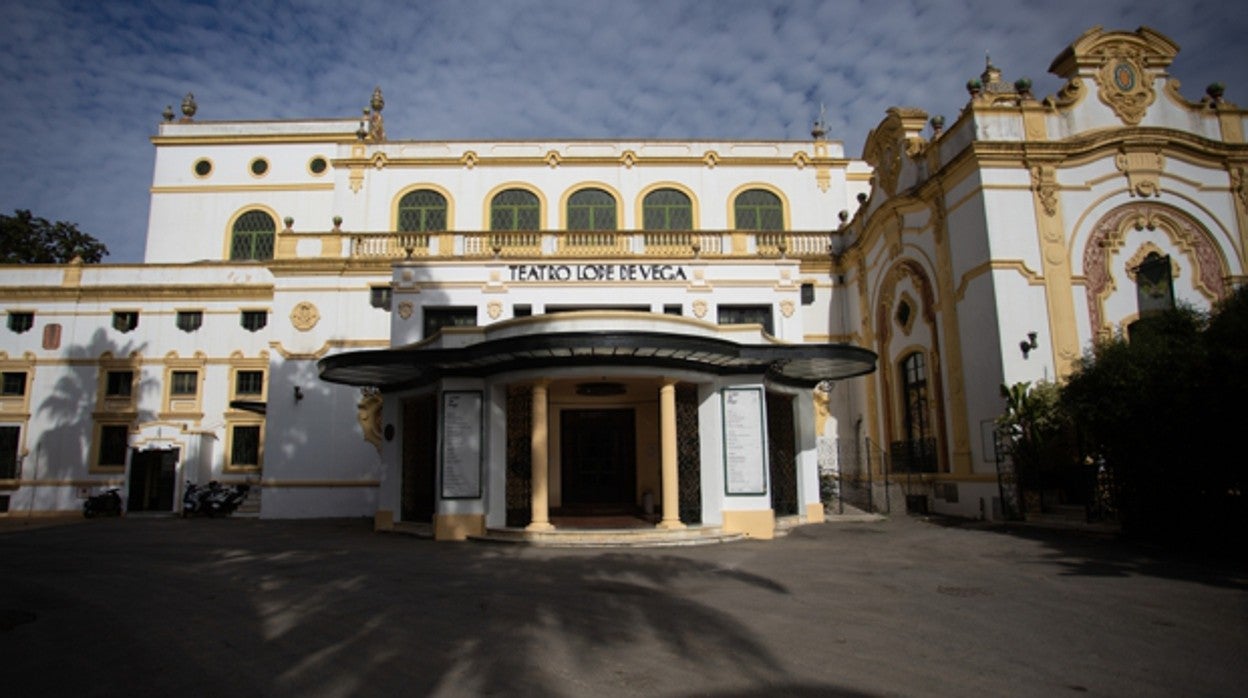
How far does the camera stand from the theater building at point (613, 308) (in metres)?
14.5

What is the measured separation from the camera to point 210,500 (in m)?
22.3

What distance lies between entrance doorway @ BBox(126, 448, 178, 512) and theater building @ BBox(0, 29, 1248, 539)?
0.26 feet

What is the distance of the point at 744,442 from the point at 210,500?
56.3 ft

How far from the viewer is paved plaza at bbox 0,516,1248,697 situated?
5.30m

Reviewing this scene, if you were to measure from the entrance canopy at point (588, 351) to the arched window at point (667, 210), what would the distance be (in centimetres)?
1084

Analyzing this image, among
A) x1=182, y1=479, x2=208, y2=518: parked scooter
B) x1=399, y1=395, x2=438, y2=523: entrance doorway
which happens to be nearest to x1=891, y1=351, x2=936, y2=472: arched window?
x1=399, y1=395, x2=438, y2=523: entrance doorway

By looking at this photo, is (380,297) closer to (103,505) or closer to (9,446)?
(103,505)

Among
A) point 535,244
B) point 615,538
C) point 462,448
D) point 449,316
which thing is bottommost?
point 615,538

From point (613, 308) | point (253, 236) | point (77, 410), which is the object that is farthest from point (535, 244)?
point (77, 410)

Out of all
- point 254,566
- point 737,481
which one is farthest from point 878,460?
point 254,566

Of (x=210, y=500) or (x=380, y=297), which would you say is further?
(x=210, y=500)

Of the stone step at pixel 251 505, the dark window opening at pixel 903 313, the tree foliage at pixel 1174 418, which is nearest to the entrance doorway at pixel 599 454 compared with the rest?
the dark window opening at pixel 903 313

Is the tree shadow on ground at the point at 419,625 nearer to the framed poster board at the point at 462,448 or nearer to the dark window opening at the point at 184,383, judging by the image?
the framed poster board at the point at 462,448

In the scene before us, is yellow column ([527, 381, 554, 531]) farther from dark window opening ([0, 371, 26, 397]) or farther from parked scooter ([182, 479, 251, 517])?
dark window opening ([0, 371, 26, 397])
